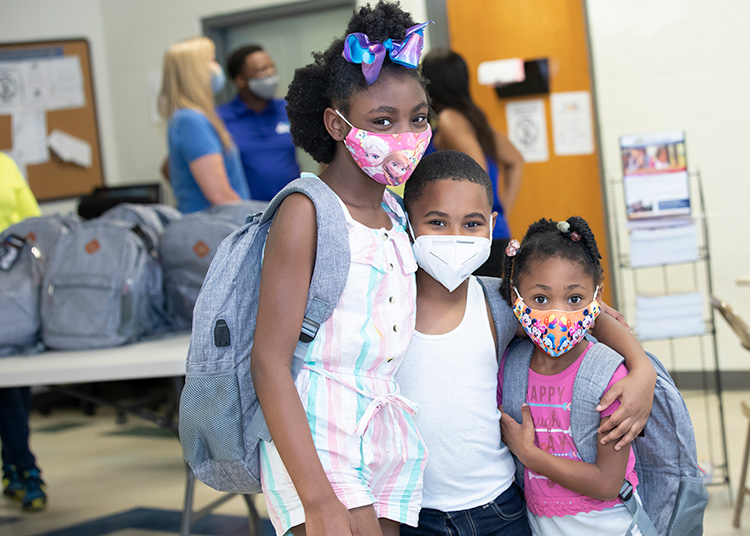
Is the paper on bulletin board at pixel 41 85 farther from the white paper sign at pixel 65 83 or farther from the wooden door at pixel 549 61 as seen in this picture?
the wooden door at pixel 549 61

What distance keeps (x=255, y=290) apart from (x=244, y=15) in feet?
15.2

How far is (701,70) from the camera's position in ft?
13.6

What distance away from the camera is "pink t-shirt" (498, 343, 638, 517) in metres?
1.34

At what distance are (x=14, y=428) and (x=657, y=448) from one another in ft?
8.67

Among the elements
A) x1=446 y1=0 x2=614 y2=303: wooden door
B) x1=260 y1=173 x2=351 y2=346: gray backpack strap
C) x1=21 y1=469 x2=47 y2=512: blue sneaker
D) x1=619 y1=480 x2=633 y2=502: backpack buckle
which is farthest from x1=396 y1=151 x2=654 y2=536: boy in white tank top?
x1=446 y1=0 x2=614 y2=303: wooden door

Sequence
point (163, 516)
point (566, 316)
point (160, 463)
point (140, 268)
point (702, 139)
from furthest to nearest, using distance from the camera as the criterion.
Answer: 1. point (702, 139)
2. point (160, 463)
3. point (163, 516)
4. point (140, 268)
5. point (566, 316)

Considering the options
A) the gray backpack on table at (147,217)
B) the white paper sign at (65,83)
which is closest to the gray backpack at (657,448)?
the gray backpack on table at (147,217)

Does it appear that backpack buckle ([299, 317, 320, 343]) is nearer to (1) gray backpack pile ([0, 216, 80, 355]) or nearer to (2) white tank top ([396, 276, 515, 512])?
(2) white tank top ([396, 276, 515, 512])

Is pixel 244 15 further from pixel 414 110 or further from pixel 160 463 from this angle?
pixel 414 110

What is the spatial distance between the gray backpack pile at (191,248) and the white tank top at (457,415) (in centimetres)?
134

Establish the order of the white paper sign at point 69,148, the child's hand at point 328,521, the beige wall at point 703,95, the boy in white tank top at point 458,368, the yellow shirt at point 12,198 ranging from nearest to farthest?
the child's hand at point 328,521 < the boy in white tank top at point 458,368 < the yellow shirt at point 12,198 < the beige wall at point 703,95 < the white paper sign at point 69,148

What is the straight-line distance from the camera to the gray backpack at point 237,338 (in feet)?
3.84

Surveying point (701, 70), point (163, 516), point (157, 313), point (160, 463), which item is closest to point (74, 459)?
point (160, 463)

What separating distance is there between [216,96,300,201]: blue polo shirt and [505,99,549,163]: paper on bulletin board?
5.11ft
